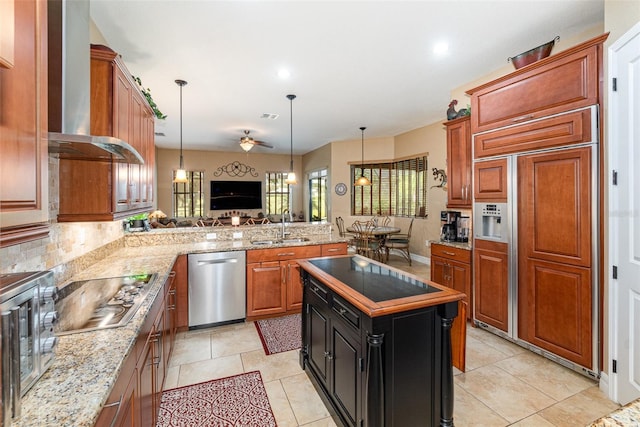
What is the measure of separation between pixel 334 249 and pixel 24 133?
321cm

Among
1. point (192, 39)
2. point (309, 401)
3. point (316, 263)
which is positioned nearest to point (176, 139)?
point (192, 39)

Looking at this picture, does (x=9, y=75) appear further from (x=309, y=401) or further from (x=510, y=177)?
(x=510, y=177)

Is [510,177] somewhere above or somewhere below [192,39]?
below

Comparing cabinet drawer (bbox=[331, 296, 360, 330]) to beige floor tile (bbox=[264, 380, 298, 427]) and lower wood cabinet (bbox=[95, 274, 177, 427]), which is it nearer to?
beige floor tile (bbox=[264, 380, 298, 427])

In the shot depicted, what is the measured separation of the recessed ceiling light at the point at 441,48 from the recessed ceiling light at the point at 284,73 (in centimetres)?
171

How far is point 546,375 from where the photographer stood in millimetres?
2414

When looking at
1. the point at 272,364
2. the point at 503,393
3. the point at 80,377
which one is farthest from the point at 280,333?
the point at 80,377

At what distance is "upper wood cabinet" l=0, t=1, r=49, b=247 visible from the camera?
772 millimetres

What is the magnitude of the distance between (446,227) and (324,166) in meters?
5.31

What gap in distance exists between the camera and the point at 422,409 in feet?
5.36

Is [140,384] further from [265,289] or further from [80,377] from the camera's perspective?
[265,289]

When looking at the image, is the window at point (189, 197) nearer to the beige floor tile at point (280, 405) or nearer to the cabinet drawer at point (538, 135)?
the beige floor tile at point (280, 405)

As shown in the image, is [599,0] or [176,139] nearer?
[599,0]

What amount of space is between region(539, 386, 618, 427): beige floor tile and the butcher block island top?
1.21m
